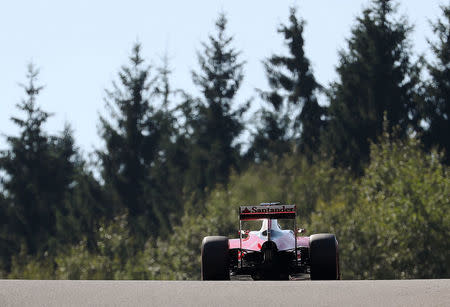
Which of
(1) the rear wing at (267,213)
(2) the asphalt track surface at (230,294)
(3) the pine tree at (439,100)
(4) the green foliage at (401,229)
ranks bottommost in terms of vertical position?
(2) the asphalt track surface at (230,294)

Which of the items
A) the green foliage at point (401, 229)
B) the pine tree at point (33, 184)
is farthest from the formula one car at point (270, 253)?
the pine tree at point (33, 184)

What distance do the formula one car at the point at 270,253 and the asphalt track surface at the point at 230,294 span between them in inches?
170

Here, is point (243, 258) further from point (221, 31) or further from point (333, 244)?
point (221, 31)

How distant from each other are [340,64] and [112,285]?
5782cm

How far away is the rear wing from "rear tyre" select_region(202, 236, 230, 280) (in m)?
0.62

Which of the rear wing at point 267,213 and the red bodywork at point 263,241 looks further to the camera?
the red bodywork at point 263,241

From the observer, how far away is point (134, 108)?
72125 mm

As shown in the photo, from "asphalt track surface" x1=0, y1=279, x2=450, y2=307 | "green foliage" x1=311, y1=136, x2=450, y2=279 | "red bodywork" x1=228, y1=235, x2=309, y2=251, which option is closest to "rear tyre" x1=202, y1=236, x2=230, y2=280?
"red bodywork" x1=228, y1=235, x2=309, y2=251

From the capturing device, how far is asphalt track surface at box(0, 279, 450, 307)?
8289mm

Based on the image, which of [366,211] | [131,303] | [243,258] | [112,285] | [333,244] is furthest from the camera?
[366,211]

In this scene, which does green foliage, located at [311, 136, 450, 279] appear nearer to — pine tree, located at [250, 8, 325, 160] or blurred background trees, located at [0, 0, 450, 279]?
blurred background trees, located at [0, 0, 450, 279]

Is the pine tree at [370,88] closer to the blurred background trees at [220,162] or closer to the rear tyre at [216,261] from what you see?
the blurred background trees at [220,162]

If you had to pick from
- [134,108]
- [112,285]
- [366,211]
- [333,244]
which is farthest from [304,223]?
[112,285]

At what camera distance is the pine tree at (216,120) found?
65.9 m
